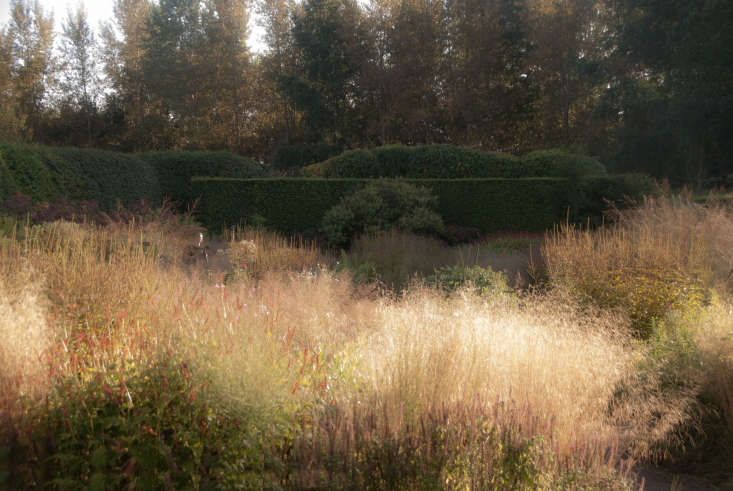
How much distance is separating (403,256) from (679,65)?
1608 centimetres

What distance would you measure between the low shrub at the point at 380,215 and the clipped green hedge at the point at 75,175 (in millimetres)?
6199

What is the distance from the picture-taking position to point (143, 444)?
94.2 inches

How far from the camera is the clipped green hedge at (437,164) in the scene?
1509cm

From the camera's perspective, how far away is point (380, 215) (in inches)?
457

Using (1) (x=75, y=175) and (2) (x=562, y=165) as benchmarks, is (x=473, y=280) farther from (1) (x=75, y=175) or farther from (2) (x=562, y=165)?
(1) (x=75, y=175)

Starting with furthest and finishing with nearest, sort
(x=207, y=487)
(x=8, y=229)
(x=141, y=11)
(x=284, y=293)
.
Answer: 1. (x=141, y=11)
2. (x=8, y=229)
3. (x=284, y=293)
4. (x=207, y=487)

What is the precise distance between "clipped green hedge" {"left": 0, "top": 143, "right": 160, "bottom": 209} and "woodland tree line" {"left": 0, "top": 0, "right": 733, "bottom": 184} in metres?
3.41

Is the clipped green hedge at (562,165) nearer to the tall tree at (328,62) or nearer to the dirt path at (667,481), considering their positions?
the dirt path at (667,481)

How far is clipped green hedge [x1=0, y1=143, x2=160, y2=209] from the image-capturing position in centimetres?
1098

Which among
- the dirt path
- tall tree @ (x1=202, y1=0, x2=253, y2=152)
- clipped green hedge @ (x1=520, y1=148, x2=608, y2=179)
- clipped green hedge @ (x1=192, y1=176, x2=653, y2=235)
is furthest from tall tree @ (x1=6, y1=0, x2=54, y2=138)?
the dirt path

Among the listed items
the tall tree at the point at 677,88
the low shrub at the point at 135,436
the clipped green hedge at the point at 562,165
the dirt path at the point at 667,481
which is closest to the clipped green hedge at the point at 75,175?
the low shrub at the point at 135,436

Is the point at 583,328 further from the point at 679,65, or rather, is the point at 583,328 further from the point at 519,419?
the point at 679,65

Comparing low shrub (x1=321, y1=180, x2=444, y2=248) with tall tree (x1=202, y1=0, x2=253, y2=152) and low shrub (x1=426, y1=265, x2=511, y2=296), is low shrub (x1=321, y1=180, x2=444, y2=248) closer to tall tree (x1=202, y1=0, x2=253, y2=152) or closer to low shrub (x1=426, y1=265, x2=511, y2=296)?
low shrub (x1=426, y1=265, x2=511, y2=296)

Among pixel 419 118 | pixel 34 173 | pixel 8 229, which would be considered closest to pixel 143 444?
pixel 8 229
